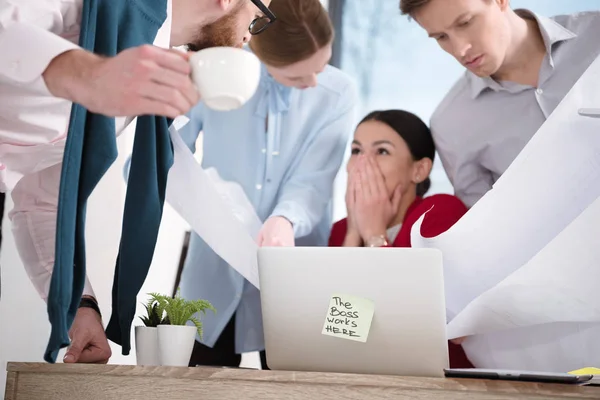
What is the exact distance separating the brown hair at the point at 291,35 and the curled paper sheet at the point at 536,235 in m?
0.84

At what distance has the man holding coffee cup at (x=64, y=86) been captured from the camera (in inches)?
31.9

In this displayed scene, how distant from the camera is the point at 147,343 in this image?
4.39ft

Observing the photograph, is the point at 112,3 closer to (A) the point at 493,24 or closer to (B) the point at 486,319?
(B) the point at 486,319

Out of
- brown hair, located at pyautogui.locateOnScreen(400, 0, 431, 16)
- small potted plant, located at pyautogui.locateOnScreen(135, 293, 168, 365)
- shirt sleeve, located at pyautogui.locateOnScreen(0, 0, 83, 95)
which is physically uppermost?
brown hair, located at pyautogui.locateOnScreen(400, 0, 431, 16)

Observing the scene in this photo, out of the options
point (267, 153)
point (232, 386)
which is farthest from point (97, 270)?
point (232, 386)

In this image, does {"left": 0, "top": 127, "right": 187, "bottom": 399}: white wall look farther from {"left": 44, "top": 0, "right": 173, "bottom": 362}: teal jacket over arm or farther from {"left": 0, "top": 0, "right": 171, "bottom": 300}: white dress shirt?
{"left": 44, "top": 0, "right": 173, "bottom": 362}: teal jacket over arm

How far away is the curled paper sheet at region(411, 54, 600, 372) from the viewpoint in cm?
158

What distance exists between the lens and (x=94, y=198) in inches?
97.4

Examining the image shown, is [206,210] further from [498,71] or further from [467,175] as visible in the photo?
[498,71]

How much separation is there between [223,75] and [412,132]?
5.31 ft

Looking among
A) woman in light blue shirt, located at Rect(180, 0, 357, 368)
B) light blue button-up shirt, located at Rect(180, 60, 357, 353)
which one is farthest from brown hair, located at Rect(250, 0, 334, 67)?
light blue button-up shirt, located at Rect(180, 60, 357, 353)

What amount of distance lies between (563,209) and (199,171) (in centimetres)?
83

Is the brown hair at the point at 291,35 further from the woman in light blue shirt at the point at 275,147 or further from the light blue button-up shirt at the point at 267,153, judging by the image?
the light blue button-up shirt at the point at 267,153

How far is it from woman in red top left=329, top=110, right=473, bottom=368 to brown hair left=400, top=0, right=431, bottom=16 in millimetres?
354
